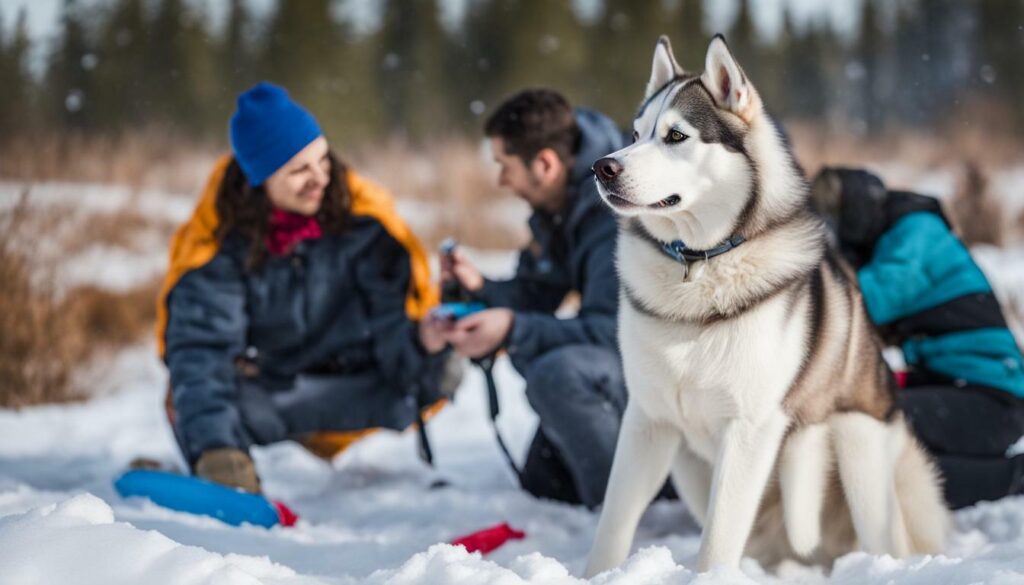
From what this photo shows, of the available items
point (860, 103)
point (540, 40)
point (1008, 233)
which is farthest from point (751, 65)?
point (1008, 233)

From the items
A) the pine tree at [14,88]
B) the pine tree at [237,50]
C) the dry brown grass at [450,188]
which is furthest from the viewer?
the pine tree at [237,50]

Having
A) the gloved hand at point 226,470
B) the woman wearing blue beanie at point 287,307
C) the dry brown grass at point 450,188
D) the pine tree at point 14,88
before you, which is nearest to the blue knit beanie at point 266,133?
the woman wearing blue beanie at point 287,307

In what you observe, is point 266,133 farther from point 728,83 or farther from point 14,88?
point 14,88

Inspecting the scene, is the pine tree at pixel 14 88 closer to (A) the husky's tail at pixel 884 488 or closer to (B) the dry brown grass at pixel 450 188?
(B) the dry brown grass at pixel 450 188

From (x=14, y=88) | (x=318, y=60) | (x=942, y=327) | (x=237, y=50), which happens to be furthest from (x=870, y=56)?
(x=942, y=327)

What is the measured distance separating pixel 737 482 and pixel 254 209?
1.89m

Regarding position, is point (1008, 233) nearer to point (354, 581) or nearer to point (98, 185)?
point (354, 581)

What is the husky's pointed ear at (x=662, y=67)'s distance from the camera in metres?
2.08

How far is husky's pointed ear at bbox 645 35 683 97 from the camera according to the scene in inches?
81.7

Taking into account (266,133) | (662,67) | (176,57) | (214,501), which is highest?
(176,57)

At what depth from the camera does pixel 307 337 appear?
10.2ft

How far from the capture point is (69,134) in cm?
734

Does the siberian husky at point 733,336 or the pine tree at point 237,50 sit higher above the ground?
the pine tree at point 237,50

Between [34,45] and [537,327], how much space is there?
443 centimetres
